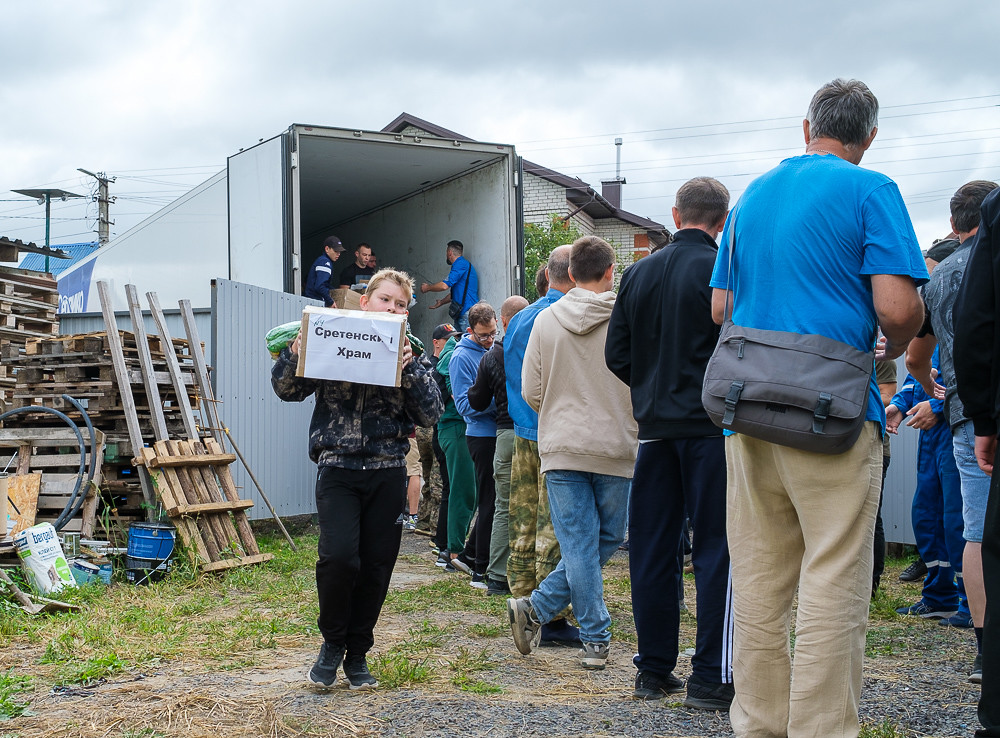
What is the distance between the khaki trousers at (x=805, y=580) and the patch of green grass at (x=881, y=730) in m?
0.50

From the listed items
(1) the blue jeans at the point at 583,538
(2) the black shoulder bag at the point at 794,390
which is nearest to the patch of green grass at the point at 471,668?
(1) the blue jeans at the point at 583,538

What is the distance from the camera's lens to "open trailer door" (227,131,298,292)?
9859 mm

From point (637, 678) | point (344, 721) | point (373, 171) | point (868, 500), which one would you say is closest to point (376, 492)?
point (344, 721)

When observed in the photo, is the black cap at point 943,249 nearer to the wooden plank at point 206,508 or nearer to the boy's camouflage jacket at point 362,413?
the boy's camouflage jacket at point 362,413

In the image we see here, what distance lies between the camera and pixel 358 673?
4055 mm

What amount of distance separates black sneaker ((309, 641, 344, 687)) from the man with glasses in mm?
2751

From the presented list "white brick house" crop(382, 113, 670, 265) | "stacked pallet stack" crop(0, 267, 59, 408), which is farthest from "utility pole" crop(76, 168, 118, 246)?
"stacked pallet stack" crop(0, 267, 59, 408)

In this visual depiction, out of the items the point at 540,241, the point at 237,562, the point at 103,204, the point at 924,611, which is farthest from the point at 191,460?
the point at 103,204

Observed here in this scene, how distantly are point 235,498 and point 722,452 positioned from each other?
17.0 feet

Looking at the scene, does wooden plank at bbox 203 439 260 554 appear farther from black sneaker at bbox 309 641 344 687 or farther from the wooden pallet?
black sneaker at bbox 309 641 344 687

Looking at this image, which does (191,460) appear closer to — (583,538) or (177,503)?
(177,503)

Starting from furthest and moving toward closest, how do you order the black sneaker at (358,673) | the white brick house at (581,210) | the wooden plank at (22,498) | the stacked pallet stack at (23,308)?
the white brick house at (581,210)
the stacked pallet stack at (23,308)
the wooden plank at (22,498)
the black sneaker at (358,673)

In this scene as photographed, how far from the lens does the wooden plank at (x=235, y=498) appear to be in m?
7.77

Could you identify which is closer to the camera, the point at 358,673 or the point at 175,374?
the point at 358,673
